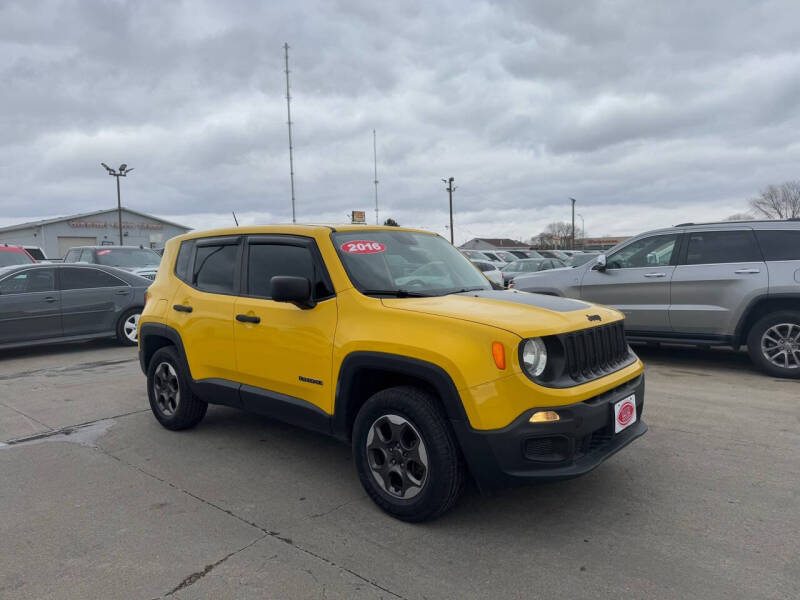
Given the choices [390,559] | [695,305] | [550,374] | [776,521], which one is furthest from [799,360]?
[390,559]

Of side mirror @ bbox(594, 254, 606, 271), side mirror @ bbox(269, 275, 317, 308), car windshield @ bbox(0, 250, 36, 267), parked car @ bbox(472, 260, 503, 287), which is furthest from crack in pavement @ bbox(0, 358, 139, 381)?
parked car @ bbox(472, 260, 503, 287)

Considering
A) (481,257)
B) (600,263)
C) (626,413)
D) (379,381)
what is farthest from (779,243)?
(481,257)

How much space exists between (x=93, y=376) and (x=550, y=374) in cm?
646

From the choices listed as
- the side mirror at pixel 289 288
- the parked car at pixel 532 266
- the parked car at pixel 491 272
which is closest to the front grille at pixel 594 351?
the side mirror at pixel 289 288

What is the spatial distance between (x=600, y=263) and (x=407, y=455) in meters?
5.58

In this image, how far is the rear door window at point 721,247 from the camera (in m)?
6.92

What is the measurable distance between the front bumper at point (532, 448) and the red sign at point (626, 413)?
0.94ft

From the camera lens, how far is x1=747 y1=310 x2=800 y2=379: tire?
6.50 metres

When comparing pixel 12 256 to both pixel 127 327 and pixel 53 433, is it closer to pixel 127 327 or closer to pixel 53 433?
pixel 127 327

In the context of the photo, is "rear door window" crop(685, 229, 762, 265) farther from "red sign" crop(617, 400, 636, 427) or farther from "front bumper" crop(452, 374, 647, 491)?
"front bumper" crop(452, 374, 647, 491)

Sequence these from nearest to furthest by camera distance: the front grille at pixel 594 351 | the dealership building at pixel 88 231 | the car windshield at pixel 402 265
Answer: the front grille at pixel 594 351 → the car windshield at pixel 402 265 → the dealership building at pixel 88 231

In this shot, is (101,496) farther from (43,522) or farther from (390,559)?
(390,559)

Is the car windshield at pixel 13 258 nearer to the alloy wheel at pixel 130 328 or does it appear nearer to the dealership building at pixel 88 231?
the alloy wheel at pixel 130 328

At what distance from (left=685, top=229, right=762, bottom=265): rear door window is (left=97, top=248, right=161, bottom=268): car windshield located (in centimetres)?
1257
